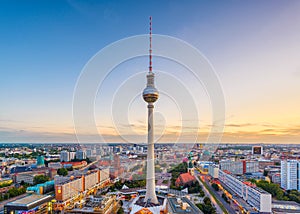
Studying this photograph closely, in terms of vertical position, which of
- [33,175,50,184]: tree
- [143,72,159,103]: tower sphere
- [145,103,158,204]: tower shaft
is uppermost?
[143,72,159,103]: tower sphere

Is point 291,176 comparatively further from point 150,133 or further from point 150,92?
point 150,92

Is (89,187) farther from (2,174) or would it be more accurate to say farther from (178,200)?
(2,174)

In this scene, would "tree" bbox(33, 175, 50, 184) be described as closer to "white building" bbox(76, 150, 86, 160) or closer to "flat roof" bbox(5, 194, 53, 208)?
"flat roof" bbox(5, 194, 53, 208)

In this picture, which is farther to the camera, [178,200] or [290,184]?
[290,184]

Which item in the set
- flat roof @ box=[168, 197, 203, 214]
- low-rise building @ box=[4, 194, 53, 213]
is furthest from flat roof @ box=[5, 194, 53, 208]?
flat roof @ box=[168, 197, 203, 214]

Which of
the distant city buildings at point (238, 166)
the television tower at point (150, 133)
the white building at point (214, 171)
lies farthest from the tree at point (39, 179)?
the distant city buildings at point (238, 166)

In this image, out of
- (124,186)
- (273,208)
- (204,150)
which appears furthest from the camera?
(204,150)

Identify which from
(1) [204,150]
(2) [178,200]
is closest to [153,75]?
(2) [178,200]

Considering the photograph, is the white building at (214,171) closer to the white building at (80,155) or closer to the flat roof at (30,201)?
the flat roof at (30,201)
